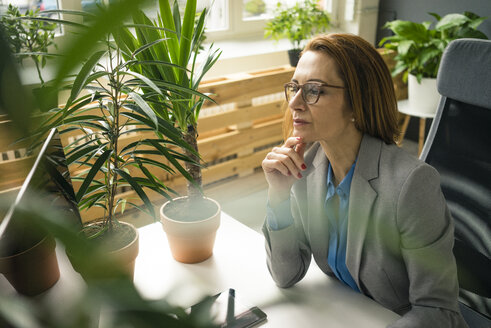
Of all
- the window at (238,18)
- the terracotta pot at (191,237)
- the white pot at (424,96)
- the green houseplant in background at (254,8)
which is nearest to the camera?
the terracotta pot at (191,237)

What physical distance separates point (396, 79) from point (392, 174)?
2.85 metres

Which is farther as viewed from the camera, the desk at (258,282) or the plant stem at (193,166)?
the plant stem at (193,166)

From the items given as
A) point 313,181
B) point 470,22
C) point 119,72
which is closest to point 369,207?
point 313,181

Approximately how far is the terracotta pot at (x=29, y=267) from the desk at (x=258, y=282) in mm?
661

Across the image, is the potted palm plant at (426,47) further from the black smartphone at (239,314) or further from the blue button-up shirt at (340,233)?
the black smartphone at (239,314)

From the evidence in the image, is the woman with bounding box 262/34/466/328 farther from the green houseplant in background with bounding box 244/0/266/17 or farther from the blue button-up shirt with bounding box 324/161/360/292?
the green houseplant in background with bounding box 244/0/266/17

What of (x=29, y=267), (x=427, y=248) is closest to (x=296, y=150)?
(x=427, y=248)

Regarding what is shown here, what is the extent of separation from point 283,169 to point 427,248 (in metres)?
0.39

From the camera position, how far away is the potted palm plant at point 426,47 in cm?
292

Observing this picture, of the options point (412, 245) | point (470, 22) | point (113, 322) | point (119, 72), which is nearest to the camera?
point (113, 322)

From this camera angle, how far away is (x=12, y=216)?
16 cm

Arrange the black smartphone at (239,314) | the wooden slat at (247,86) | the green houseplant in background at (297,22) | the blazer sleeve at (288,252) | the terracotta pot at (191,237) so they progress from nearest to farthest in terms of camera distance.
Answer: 1. the black smartphone at (239,314)
2. the blazer sleeve at (288,252)
3. the terracotta pot at (191,237)
4. the wooden slat at (247,86)
5. the green houseplant in background at (297,22)

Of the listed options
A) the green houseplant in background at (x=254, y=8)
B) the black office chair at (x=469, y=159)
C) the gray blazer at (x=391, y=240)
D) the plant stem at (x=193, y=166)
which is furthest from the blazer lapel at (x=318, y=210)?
the green houseplant in background at (x=254, y=8)

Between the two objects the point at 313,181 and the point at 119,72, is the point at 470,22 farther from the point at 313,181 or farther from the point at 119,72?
the point at 119,72
